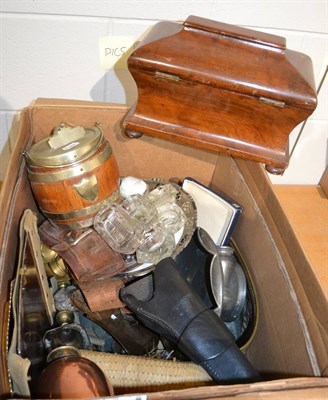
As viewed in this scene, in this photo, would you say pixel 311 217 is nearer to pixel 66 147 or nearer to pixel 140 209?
pixel 140 209

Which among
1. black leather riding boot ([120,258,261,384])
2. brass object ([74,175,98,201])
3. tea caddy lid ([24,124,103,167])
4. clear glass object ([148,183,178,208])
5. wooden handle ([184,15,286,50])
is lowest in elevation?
black leather riding boot ([120,258,261,384])

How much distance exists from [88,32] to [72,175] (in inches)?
14.8

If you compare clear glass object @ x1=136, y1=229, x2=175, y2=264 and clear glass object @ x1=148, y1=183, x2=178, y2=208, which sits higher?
clear glass object @ x1=148, y1=183, x2=178, y2=208

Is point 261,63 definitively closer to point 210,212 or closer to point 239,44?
point 239,44

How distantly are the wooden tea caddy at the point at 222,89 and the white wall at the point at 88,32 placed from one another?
0.20 meters

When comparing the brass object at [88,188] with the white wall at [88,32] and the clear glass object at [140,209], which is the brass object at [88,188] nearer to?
the clear glass object at [140,209]

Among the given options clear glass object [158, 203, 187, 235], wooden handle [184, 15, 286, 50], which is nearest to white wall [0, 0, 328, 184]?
wooden handle [184, 15, 286, 50]

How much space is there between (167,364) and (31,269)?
251 mm

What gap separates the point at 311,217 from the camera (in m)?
1.04

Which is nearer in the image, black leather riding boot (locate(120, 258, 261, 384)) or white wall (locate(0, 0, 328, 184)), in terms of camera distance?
black leather riding boot (locate(120, 258, 261, 384))

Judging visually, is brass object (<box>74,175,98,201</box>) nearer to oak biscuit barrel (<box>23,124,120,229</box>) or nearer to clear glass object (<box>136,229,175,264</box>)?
oak biscuit barrel (<box>23,124,120,229</box>)

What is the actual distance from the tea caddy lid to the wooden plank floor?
1.63 ft

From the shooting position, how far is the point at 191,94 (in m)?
0.62

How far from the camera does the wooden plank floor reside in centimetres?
92
